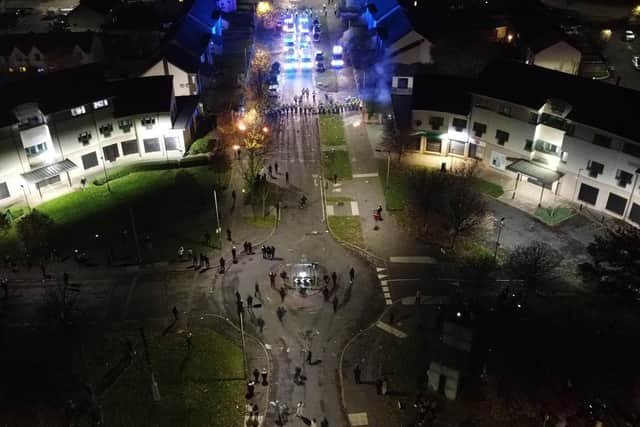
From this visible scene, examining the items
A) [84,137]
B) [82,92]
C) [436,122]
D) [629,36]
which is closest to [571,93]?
[436,122]

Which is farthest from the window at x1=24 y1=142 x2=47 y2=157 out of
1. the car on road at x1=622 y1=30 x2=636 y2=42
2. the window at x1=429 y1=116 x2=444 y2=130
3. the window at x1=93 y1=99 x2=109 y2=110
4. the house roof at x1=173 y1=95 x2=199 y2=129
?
the car on road at x1=622 y1=30 x2=636 y2=42

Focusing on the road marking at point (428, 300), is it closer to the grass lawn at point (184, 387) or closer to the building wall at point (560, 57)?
the grass lawn at point (184, 387)

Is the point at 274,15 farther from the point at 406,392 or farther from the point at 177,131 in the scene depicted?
the point at 406,392

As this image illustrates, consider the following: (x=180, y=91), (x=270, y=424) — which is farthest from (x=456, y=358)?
(x=180, y=91)

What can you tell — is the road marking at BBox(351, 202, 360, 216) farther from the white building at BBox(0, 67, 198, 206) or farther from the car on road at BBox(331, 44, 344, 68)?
the car on road at BBox(331, 44, 344, 68)

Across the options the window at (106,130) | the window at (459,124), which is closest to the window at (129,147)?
the window at (106,130)

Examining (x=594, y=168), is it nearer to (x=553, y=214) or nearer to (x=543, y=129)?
→ (x=553, y=214)
